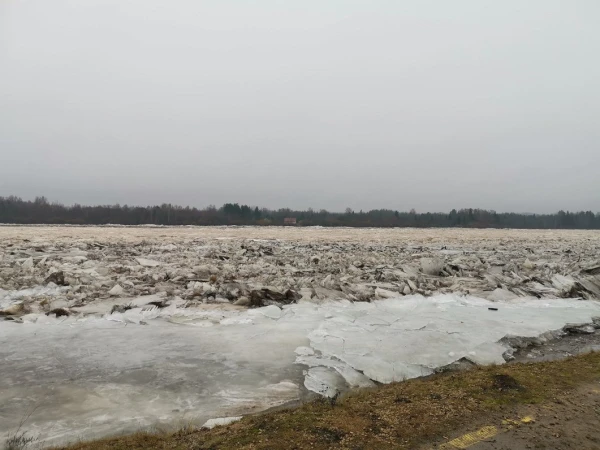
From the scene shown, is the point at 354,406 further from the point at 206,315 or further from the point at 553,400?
the point at 206,315

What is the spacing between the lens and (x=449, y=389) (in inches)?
138

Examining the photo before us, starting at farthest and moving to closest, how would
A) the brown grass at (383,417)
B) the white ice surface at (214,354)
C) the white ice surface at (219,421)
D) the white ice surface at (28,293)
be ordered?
1. the white ice surface at (28,293)
2. the white ice surface at (214,354)
3. the white ice surface at (219,421)
4. the brown grass at (383,417)

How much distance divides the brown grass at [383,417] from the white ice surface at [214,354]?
0.54m

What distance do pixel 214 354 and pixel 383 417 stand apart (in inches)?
107

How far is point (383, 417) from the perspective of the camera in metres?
2.92

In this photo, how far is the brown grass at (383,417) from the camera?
2598 millimetres

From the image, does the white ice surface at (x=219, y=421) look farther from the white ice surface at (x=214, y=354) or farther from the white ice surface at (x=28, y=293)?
the white ice surface at (x=28, y=293)

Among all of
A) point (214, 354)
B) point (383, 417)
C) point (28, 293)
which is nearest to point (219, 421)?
point (383, 417)

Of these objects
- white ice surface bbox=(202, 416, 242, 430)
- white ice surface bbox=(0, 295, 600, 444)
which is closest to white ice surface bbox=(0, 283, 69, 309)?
white ice surface bbox=(0, 295, 600, 444)

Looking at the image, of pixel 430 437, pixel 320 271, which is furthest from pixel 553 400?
pixel 320 271

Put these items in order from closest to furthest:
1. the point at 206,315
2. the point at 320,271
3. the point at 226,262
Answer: the point at 206,315
the point at 320,271
the point at 226,262

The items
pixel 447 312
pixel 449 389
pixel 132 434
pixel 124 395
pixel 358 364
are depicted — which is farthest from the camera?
pixel 447 312

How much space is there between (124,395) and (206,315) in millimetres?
3035

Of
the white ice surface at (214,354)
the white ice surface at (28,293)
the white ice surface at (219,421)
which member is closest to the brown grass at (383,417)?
the white ice surface at (219,421)
